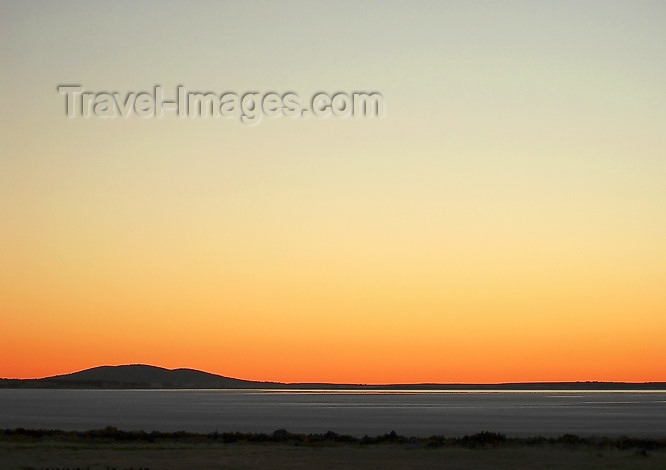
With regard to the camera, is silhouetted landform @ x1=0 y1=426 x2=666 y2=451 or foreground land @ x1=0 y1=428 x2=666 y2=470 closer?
foreground land @ x1=0 y1=428 x2=666 y2=470

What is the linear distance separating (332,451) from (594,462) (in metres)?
11.6

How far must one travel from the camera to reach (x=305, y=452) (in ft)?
139

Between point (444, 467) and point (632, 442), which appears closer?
point (444, 467)

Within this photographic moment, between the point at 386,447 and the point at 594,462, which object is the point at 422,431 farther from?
the point at 594,462

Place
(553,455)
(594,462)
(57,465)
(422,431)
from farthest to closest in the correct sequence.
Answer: (422,431), (553,455), (594,462), (57,465)

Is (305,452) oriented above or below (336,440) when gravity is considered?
below

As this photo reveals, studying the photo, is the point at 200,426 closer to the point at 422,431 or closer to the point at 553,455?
the point at 422,431

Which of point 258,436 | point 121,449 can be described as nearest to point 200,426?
point 258,436

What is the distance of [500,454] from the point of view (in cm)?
4103

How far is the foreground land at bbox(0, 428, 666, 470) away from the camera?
36719 mm

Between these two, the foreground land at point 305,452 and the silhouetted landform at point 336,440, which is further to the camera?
the silhouetted landform at point 336,440

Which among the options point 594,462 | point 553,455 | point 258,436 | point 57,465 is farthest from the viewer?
point 258,436

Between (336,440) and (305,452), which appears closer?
(305,452)

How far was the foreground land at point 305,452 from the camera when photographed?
36.7 meters
